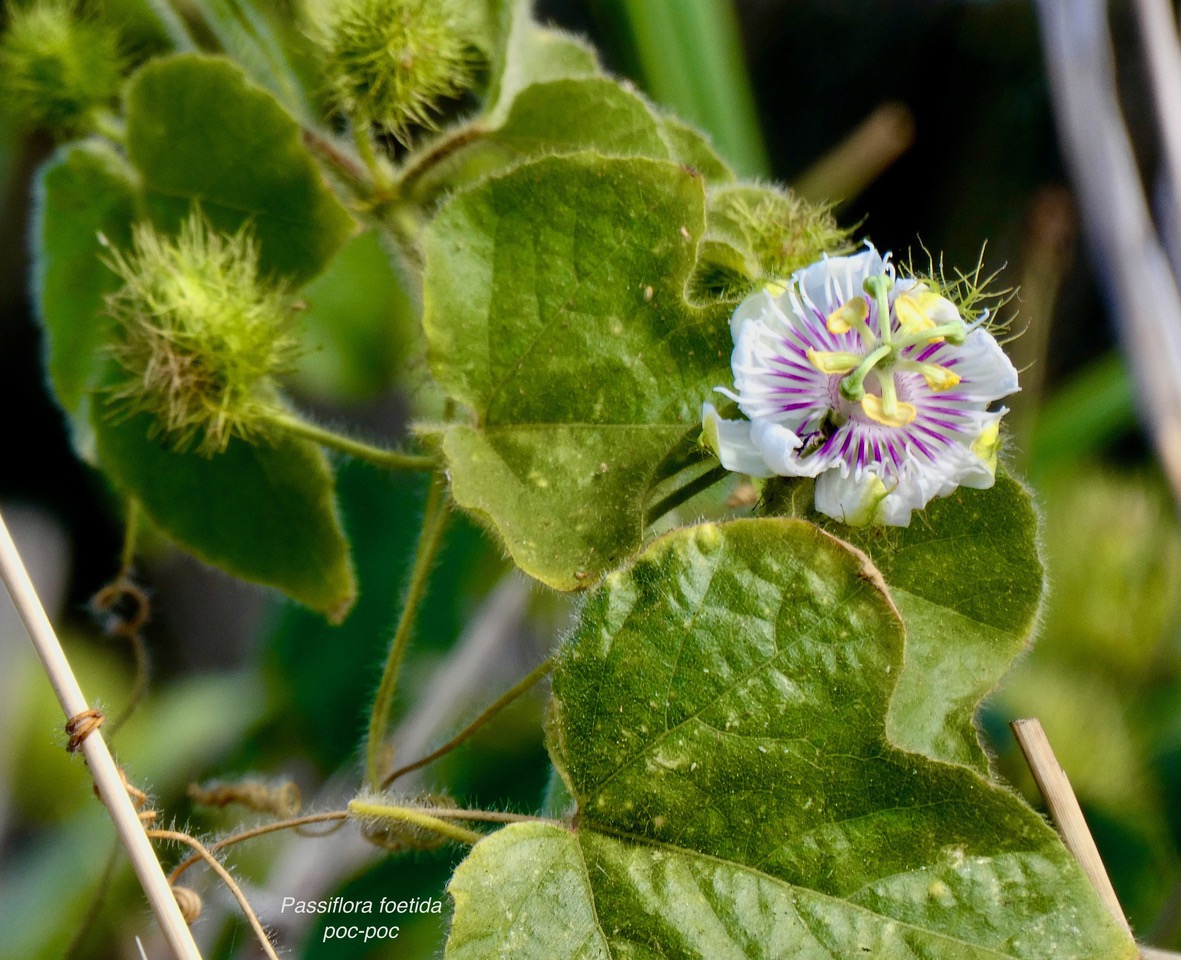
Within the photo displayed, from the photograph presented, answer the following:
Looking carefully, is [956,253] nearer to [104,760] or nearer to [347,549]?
[347,549]

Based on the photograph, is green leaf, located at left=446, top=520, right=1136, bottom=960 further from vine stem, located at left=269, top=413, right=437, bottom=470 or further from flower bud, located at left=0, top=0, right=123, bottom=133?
flower bud, located at left=0, top=0, right=123, bottom=133

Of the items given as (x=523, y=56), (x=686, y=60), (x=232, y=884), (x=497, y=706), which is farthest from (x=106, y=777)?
(x=686, y=60)

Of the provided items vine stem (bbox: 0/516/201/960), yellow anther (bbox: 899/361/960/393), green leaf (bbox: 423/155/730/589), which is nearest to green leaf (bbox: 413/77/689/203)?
green leaf (bbox: 423/155/730/589)

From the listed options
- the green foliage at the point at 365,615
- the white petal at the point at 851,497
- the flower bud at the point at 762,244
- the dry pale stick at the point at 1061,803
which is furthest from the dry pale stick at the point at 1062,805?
the green foliage at the point at 365,615

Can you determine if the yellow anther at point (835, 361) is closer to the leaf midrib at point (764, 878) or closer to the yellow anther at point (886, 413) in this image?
the yellow anther at point (886, 413)

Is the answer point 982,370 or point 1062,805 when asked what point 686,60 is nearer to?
point 982,370

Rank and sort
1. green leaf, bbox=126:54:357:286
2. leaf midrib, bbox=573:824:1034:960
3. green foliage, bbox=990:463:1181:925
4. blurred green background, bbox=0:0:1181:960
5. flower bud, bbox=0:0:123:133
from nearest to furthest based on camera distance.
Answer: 1. leaf midrib, bbox=573:824:1034:960
2. green leaf, bbox=126:54:357:286
3. flower bud, bbox=0:0:123:133
4. blurred green background, bbox=0:0:1181:960
5. green foliage, bbox=990:463:1181:925
